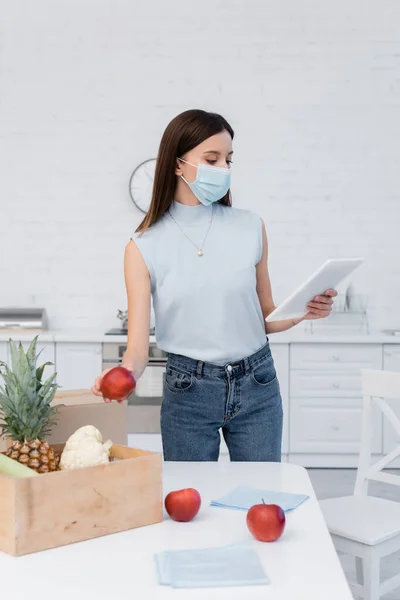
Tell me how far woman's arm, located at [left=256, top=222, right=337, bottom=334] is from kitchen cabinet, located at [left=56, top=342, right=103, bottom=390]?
249cm

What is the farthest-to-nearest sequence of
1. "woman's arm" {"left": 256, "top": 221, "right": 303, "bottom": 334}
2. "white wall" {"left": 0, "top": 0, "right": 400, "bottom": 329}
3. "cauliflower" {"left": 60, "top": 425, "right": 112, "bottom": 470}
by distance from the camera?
"white wall" {"left": 0, "top": 0, "right": 400, "bottom": 329} → "woman's arm" {"left": 256, "top": 221, "right": 303, "bottom": 334} → "cauliflower" {"left": 60, "top": 425, "right": 112, "bottom": 470}

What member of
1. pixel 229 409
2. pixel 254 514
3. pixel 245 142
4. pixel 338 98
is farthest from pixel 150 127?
pixel 254 514

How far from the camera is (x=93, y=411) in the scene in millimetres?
1880

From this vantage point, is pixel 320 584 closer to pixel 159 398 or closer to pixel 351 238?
pixel 159 398

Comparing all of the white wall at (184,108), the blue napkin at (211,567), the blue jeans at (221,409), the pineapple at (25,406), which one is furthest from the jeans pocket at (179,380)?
the white wall at (184,108)

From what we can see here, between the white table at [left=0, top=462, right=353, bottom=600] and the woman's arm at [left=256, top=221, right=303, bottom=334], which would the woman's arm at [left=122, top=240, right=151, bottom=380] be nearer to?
the woman's arm at [left=256, top=221, right=303, bottom=334]

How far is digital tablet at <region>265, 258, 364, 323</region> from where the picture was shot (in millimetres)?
1964

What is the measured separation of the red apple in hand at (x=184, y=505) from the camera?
4.99ft

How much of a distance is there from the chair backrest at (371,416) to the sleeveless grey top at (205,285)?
65 cm

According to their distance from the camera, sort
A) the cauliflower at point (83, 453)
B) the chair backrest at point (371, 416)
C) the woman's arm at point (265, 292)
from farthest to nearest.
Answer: the chair backrest at point (371, 416) → the woman's arm at point (265, 292) → the cauliflower at point (83, 453)

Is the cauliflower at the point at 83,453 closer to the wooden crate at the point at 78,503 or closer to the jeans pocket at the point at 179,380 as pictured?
the wooden crate at the point at 78,503

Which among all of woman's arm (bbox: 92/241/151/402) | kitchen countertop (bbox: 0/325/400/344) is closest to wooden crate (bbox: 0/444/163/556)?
woman's arm (bbox: 92/241/151/402)

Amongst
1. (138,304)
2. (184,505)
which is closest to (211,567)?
(184,505)

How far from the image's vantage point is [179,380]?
2.09 m
